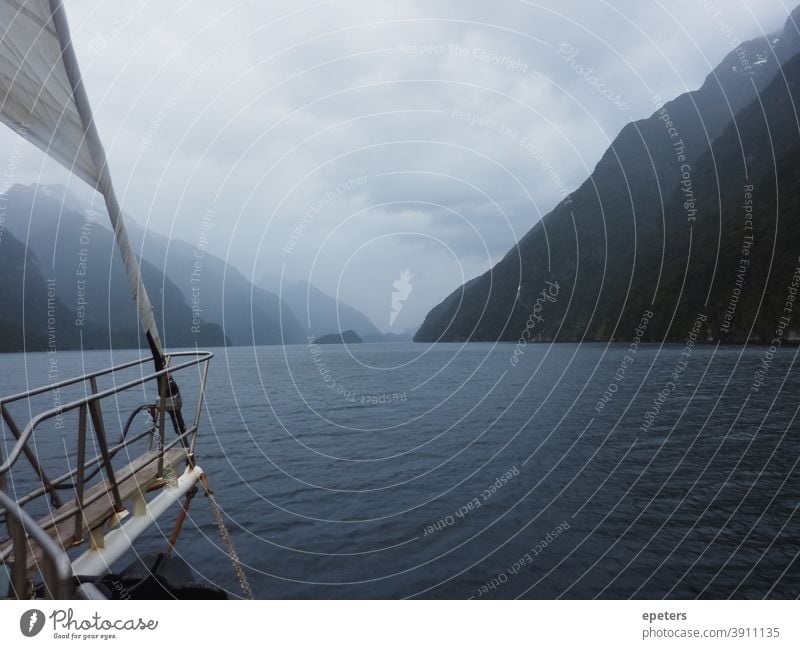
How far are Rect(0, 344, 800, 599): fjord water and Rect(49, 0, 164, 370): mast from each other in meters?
6.46

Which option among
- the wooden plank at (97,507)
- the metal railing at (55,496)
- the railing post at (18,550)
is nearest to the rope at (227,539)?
the metal railing at (55,496)

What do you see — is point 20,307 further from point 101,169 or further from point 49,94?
point 49,94

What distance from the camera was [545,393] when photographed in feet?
141

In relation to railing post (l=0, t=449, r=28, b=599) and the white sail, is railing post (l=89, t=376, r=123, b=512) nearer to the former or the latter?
railing post (l=0, t=449, r=28, b=599)

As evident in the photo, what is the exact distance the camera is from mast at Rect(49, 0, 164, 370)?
19.6 ft

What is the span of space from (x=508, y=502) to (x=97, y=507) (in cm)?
1237

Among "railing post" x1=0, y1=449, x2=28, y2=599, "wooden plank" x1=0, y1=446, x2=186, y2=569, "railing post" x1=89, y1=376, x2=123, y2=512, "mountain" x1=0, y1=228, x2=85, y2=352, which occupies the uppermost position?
"mountain" x1=0, y1=228, x2=85, y2=352

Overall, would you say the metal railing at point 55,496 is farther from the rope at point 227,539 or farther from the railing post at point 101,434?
the rope at point 227,539

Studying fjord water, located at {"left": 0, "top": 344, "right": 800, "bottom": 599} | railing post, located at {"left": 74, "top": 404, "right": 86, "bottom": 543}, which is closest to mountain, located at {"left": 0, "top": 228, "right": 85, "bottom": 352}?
fjord water, located at {"left": 0, "top": 344, "right": 800, "bottom": 599}

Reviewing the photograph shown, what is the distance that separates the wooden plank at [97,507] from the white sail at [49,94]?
2.90m

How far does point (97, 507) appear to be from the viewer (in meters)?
5.90

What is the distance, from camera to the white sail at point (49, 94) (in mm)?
5500

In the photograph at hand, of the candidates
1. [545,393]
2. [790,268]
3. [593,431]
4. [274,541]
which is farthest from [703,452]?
[790,268]
